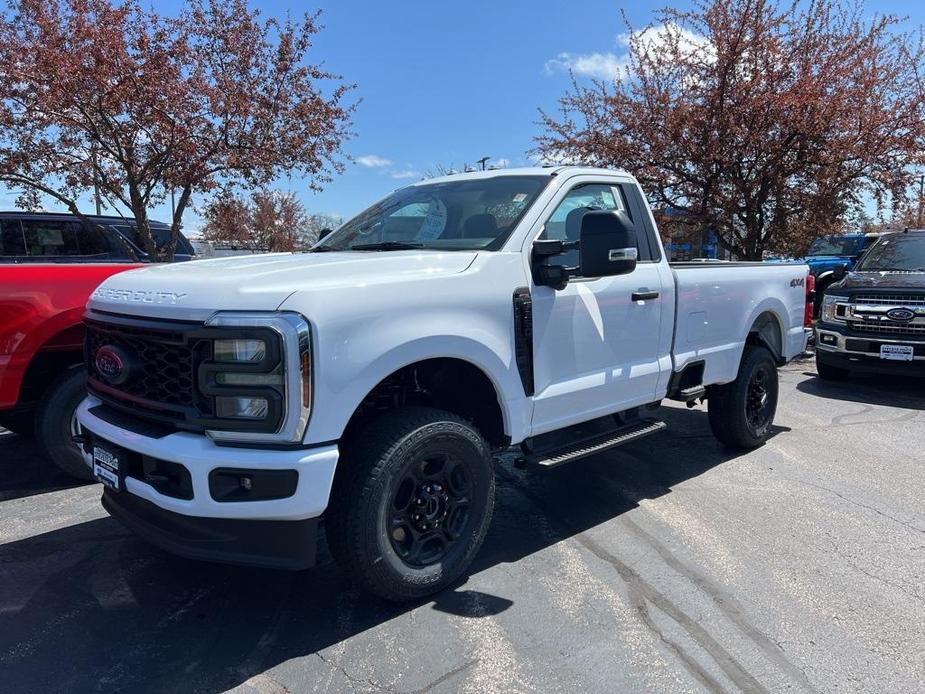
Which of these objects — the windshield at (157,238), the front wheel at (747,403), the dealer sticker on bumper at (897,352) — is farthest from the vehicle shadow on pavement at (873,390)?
the windshield at (157,238)

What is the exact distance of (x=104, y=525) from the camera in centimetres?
402

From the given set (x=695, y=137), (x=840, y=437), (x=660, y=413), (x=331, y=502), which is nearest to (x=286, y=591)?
(x=331, y=502)

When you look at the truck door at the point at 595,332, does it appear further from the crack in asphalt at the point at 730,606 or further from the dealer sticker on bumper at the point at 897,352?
the dealer sticker on bumper at the point at 897,352

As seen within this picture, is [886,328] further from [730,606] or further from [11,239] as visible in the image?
[11,239]

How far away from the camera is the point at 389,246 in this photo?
12.4ft

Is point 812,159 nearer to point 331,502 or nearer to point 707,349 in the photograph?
point 707,349

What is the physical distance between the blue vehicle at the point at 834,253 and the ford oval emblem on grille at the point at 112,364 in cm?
1332

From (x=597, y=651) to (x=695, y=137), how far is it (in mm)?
9805

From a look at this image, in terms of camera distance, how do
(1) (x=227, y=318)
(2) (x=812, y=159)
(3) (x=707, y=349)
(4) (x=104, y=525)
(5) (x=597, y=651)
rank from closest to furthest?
1. (1) (x=227, y=318)
2. (5) (x=597, y=651)
3. (4) (x=104, y=525)
4. (3) (x=707, y=349)
5. (2) (x=812, y=159)

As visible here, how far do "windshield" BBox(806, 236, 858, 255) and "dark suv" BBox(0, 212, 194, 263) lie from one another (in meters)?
14.0

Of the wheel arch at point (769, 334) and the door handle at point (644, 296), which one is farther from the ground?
the door handle at point (644, 296)

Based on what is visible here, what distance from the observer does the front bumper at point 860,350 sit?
750cm

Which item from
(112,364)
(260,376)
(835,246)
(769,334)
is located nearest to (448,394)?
(260,376)

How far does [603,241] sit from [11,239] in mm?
7822
